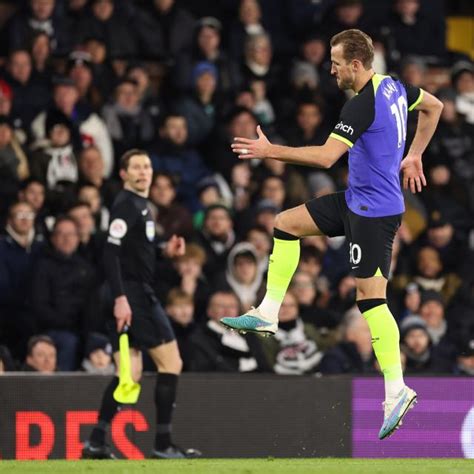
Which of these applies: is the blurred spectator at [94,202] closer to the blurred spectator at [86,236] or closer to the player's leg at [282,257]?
the blurred spectator at [86,236]

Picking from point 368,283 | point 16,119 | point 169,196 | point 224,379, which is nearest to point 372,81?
point 368,283

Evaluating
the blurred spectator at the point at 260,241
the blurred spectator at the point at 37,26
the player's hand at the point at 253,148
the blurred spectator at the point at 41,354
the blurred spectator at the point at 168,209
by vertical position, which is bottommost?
the blurred spectator at the point at 41,354

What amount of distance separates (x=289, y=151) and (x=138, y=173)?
2.29 meters

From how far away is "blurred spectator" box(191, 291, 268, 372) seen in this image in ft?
39.9

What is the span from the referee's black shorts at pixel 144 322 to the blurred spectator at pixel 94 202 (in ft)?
9.04

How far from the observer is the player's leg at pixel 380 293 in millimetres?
8742

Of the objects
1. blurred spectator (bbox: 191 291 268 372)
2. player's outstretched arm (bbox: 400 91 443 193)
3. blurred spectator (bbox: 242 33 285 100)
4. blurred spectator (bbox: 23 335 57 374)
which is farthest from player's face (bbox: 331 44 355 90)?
blurred spectator (bbox: 242 33 285 100)

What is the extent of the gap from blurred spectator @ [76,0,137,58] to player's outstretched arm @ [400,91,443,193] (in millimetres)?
6364

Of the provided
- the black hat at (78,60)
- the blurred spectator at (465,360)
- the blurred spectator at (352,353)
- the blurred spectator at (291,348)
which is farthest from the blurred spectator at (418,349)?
the black hat at (78,60)

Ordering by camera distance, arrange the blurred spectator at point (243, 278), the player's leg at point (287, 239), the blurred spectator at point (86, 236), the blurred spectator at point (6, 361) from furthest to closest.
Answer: the blurred spectator at point (243, 278) < the blurred spectator at point (86, 236) < the blurred spectator at point (6, 361) < the player's leg at point (287, 239)

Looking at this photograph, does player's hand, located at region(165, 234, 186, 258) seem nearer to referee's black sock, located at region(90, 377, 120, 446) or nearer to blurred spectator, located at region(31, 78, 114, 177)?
referee's black sock, located at region(90, 377, 120, 446)

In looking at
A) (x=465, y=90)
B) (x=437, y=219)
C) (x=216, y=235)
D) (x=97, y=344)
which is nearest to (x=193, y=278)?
(x=216, y=235)

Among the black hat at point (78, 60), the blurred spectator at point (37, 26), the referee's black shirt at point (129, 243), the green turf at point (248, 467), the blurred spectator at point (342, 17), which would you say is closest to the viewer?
the green turf at point (248, 467)

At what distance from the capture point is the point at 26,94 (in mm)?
14086
